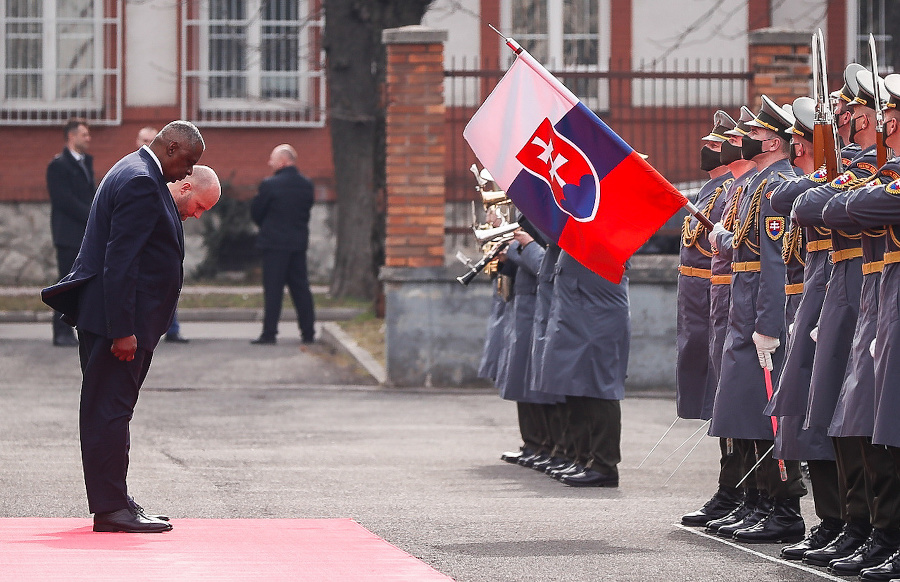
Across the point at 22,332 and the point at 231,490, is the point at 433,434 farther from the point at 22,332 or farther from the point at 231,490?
the point at 22,332

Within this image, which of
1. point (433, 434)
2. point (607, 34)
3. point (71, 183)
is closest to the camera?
point (433, 434)

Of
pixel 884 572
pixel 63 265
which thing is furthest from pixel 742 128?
pixel 63 265

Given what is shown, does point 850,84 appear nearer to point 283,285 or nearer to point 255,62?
Answer: point 283,285

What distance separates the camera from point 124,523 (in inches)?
291

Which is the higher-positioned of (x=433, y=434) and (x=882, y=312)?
(x=882, y=312)

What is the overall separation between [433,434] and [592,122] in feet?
15.3

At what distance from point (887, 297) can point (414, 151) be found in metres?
8.96

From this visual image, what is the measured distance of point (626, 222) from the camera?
8.12 meters

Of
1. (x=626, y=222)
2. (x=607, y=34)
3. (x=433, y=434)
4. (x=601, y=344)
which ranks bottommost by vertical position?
(x=433, y=434)

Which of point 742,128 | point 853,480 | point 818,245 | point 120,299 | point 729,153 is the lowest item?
point 853,480

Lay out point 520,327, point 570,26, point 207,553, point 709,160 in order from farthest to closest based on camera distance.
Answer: point 570,26 < point 520,327 < point 709,160 < point 207,553

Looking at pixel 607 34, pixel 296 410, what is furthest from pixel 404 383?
pixel 607 34

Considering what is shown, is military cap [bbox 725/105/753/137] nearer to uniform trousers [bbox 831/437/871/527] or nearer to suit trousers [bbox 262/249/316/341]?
uniform trousers [bbox 831/437/871/527]

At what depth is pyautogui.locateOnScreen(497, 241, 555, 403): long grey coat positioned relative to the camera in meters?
10.7
